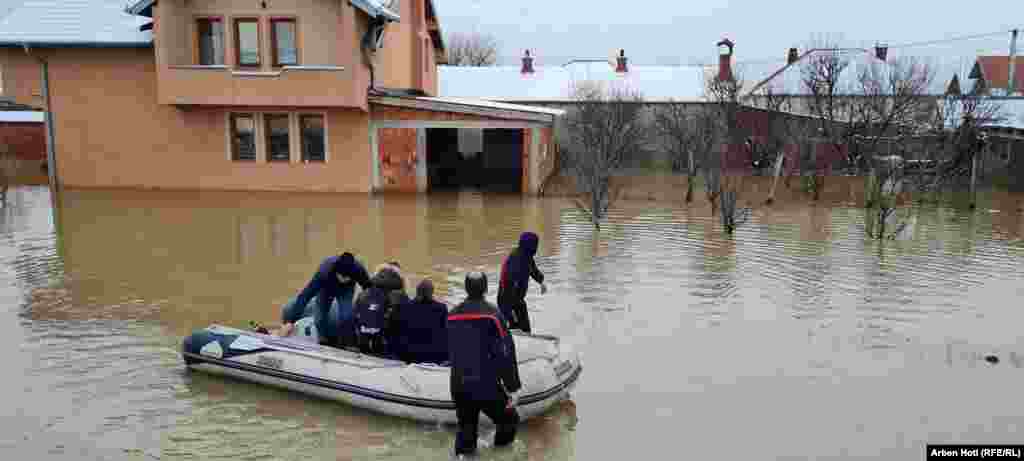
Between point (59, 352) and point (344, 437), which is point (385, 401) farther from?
point (59, 352)

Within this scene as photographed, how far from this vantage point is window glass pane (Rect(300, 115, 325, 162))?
24578 mm

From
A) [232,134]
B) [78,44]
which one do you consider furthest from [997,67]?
[78,44]

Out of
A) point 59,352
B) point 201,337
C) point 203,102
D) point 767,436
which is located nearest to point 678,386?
point 767,436

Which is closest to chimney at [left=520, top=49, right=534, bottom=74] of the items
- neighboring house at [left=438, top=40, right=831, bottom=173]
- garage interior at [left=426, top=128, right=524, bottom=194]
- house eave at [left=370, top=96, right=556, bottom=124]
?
neighboring house at [left=438, top=40, right=831, bottom=173]

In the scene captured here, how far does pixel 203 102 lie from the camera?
2352 centimetres

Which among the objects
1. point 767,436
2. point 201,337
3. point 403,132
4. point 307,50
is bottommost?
point 767,436

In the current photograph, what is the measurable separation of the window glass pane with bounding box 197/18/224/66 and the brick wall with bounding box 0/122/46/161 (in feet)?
32.3

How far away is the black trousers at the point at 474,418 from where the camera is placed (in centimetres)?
666

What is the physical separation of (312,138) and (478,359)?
19.5 meters

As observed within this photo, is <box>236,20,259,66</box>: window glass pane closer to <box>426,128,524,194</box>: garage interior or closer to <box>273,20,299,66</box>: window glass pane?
<box>273,20,299,66</box>: window glass pane

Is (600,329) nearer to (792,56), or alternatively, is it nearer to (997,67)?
(792,56)

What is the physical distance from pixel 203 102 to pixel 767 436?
67.5 ft

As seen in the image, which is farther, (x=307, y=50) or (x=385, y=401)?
(x=307, y=50)

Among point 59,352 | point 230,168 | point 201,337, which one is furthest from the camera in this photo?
point 230,168
